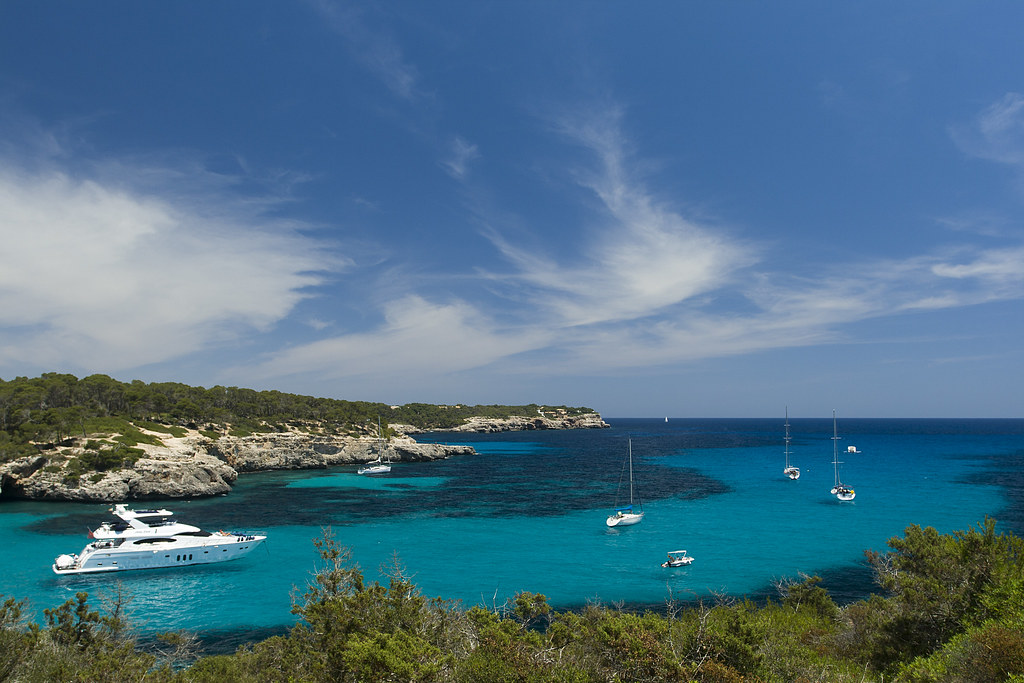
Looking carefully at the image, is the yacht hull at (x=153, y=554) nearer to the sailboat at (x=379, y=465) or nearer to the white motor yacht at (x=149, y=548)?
the white motor yacht at (x=149, y=548)

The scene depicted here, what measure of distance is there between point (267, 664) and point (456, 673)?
814 centimetres

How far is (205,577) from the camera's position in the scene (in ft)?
96.8

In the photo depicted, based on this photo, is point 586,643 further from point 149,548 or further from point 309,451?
Answer: point 309,451

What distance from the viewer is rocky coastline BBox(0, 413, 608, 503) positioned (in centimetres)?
4919

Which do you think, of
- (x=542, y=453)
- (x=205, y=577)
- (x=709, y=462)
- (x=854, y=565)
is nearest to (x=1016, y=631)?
(x=854, y=565)

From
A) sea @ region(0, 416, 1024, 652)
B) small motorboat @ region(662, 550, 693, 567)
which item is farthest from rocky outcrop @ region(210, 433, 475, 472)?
small motorboat @ region(662, 550, 693, 567)

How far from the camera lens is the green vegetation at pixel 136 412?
57.1 m

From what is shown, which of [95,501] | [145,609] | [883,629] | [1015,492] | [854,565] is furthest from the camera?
[1015,492]

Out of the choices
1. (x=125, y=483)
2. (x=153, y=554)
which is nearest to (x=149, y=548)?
(x=153, y=554)

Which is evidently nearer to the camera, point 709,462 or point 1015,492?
point 1015,492

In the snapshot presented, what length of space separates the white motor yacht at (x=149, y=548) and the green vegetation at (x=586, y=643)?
20869 mm

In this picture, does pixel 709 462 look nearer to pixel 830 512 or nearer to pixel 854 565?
pixel 830 512

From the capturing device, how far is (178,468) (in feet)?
179

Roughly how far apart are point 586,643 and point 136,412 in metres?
87.7
